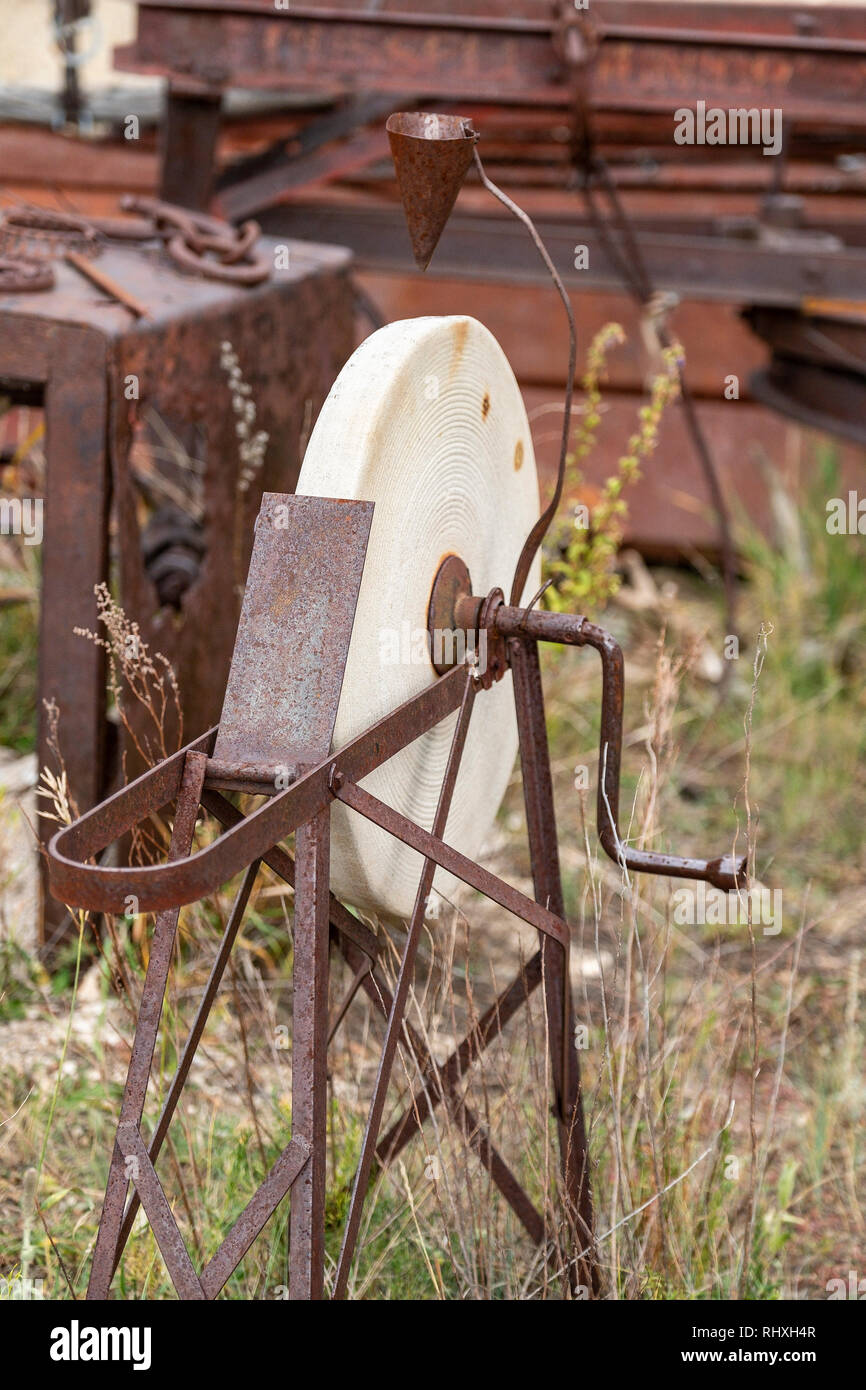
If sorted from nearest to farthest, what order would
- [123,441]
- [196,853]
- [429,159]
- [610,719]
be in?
1. [196,853]
2. [429,159]
3. [610,719]
4. [123,441]

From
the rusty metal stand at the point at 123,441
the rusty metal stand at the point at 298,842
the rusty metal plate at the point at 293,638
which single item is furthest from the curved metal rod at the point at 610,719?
the rusty metal stand at the point at 123,441

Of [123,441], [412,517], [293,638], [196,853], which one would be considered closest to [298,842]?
[196,853]

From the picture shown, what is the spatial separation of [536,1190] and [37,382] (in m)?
1.79

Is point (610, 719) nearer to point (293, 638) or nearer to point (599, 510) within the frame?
point (293, 638)

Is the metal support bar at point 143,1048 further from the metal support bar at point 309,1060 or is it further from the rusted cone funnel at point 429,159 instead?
the rusted cone funnel at point 429,159

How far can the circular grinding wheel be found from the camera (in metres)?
1.75

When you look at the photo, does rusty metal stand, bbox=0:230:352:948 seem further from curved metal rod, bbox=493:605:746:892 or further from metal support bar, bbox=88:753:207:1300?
metal support bar, bbox=88:753:207:1300

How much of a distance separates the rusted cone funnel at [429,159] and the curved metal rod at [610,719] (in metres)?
0.52

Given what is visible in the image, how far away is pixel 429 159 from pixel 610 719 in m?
0.79

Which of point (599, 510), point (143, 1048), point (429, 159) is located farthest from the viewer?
point (599, 510)

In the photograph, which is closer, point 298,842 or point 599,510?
point 298,842

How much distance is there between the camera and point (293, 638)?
1694mm

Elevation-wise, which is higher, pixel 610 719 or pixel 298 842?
pixel 610 719
